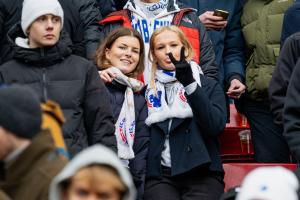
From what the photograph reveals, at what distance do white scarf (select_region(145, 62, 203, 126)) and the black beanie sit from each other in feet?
8.20

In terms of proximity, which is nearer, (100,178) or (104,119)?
(100,178)

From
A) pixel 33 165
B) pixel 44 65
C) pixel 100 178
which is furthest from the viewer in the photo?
pixel 44 65

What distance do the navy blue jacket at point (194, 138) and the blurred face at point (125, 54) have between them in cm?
55

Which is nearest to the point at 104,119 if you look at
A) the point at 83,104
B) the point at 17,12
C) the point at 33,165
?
the point at 83,104

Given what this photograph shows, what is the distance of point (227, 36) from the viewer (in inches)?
343

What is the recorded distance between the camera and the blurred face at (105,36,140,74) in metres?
A: 7.57

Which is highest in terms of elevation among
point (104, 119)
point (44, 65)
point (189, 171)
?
point (44, 65)

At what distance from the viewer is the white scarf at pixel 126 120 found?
7.27 metres

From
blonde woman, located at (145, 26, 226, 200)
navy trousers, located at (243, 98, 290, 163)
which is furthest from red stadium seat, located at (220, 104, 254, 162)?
blonde woman, located at (145, 26, 226, 200)

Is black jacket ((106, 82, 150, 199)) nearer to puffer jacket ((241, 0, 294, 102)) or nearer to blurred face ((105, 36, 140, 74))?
blurred face ((105, 36, 140, 74))

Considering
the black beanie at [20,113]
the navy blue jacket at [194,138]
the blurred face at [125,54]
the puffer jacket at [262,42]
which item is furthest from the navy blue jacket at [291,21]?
the black beanie at [20,113]

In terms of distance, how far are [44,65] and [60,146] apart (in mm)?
1482

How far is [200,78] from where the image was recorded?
24.6ft

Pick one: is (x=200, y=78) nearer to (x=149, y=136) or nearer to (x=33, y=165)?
(x=149, y=136)
